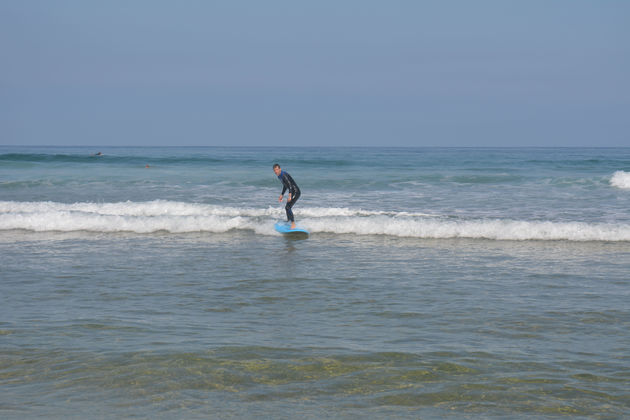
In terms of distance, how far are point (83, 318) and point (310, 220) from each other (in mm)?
10012

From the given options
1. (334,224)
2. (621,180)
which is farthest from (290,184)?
(621,180)

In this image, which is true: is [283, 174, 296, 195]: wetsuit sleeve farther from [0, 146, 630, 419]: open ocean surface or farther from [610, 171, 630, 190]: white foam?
[610, 171, 630, 190]: white foam

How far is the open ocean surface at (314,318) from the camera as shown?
4.83 meters

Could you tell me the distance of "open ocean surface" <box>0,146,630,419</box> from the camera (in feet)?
15.9

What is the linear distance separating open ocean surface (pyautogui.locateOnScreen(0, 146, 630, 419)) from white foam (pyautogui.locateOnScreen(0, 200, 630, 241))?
6 cm

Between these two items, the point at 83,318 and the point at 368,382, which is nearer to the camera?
the point at 368,382

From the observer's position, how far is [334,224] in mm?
16219

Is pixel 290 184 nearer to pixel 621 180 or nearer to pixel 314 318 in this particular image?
pixel 314 318

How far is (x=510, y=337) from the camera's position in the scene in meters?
6.47

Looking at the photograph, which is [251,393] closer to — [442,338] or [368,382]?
Result: [368,382]

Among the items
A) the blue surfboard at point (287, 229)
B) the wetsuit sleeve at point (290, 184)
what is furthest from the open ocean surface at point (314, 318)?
the wetsuit sleeve at point (290, 184)

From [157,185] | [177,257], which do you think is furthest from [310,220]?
[157,185]

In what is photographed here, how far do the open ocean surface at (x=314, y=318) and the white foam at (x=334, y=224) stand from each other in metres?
0.06

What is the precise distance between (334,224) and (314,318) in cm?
902
